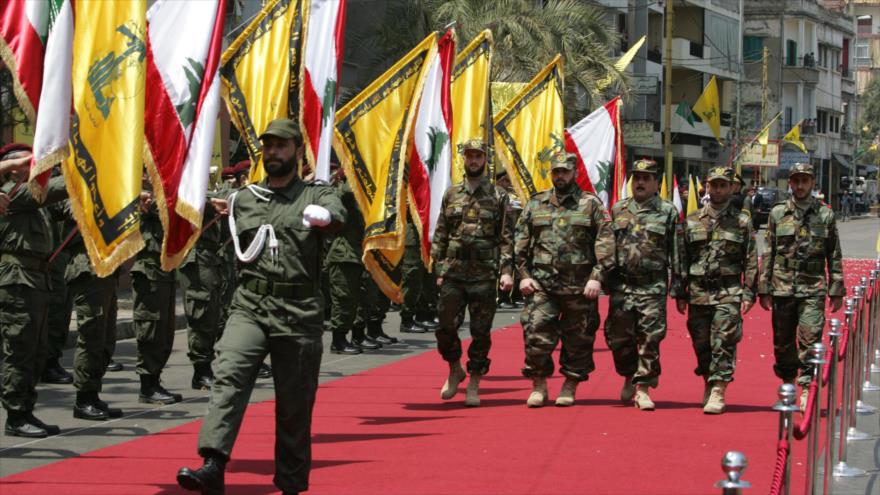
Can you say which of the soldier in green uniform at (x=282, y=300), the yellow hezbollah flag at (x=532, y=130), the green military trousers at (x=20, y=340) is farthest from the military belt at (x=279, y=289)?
the yellow hezbollah flag at (x=532, y=130)

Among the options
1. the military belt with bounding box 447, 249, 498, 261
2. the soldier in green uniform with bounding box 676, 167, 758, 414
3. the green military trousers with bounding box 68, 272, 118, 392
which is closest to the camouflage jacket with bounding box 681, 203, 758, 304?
the soldier in green uniform with bounding box 676, 167, 758, 414

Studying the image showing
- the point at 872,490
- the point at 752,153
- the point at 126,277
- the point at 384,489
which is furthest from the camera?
the point at 752,153

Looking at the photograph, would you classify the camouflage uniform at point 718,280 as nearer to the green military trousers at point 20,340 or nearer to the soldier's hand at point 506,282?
the soldier's hand at point 506,282

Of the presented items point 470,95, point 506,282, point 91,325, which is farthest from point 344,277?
point 91,325

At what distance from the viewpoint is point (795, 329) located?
11266 millimetres

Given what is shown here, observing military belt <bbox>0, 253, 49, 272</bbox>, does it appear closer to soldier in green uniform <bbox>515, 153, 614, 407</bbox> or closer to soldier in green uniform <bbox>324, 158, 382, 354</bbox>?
soldier in green uniform <bbox>515, 153, 614, 407</bbox>

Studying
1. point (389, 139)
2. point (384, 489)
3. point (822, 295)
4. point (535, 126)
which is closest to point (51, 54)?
point (384, 489)

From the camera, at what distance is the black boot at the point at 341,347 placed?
15.2 metres

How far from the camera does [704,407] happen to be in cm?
1085

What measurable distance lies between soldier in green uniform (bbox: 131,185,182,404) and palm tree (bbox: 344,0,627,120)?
18.7 m

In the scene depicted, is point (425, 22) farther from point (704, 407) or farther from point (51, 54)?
point (51, 54)

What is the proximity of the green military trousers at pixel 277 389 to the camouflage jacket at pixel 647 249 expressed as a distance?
406cm

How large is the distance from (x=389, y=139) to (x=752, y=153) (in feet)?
145

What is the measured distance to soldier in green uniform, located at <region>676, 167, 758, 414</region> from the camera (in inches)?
424
